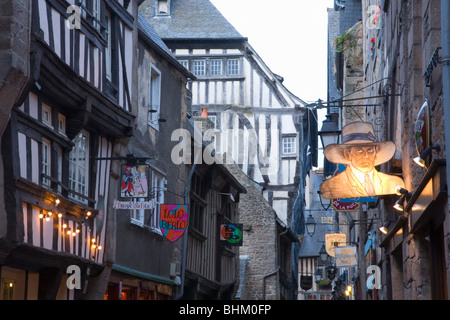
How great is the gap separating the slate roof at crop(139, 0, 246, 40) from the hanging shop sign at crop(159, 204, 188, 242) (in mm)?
14403

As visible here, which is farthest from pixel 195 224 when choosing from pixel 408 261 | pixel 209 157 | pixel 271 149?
pixel 271 149

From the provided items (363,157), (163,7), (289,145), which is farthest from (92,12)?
(163,7)

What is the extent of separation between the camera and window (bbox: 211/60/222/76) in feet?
88.3

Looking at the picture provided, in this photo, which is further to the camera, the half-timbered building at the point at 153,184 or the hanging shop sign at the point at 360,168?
the half-timbered building at the point at 153,184

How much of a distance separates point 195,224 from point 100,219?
5791 millimetres

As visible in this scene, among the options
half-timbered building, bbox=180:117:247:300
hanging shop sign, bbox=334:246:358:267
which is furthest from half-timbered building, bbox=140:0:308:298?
Result: hanging shop sign, bbox=334:246:358:267

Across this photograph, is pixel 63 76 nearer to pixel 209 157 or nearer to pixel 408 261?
pixel 408 261

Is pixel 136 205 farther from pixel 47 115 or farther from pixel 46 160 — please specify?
pixel 47 115

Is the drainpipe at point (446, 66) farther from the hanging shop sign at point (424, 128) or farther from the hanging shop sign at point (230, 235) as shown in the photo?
the hanging shop sign at point (230, 235)

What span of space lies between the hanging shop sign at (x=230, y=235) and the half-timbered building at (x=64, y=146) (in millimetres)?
6860

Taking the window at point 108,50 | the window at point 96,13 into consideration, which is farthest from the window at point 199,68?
the window at point 96,13

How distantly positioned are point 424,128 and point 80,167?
17.9 ft

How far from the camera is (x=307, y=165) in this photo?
3003 centimetres

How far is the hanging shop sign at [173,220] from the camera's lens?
517 inches
